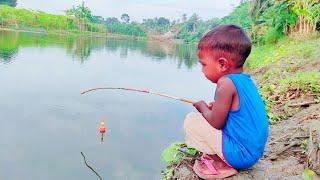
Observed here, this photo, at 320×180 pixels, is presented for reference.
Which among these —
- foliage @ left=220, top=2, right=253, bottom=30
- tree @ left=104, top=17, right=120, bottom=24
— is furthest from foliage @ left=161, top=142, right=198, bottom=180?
tree @ left=104, top=17, right=120, bottom=24

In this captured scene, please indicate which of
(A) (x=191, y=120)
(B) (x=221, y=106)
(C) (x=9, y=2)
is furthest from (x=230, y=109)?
(C) (x=9, y=2)

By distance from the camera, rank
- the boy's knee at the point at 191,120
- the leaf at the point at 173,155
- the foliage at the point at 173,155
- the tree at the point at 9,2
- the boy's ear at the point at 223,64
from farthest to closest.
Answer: the tree at the point at 9,2 < the leaf at the point at 173,155 < the foliage at the point at 173,155 < the boy's knee at the point at 191,120 < the boy's ear at the point at 223,64

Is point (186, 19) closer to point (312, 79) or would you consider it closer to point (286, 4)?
point (286, 4)

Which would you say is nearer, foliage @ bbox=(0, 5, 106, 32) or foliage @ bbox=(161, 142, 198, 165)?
foliage @ bbox=(161, 142, 198, 165)

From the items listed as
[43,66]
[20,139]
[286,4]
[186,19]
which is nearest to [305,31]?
[286,4]

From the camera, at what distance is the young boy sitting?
260cm

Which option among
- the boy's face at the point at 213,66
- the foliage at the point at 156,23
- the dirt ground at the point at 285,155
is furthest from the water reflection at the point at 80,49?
the foliage at the point at 156,23

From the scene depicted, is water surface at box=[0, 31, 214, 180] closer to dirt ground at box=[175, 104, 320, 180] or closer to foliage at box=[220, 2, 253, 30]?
dirt ground at box=[175, 104, 320, 180]

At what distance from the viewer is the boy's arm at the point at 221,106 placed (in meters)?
2.56

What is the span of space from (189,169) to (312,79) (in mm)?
2554

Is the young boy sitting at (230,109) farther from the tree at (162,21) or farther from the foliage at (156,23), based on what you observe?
the tree at (162,21)

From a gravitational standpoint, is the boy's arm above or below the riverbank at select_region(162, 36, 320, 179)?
above

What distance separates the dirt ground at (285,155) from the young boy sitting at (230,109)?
0.20 m

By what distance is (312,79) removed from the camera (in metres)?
5.11
